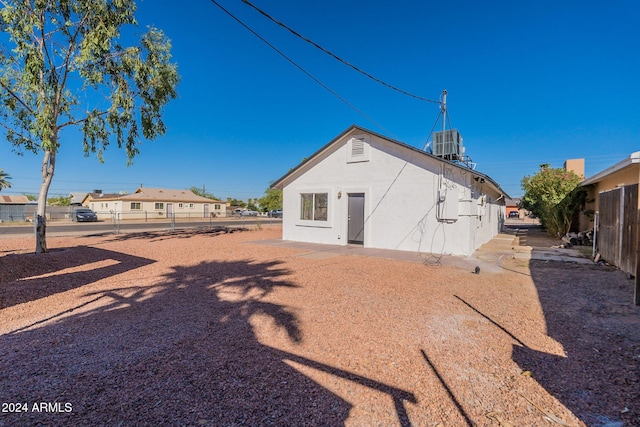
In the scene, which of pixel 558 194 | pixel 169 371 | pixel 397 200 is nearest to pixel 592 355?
pixel 169 371

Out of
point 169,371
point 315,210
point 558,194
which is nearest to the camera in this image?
point 169,371

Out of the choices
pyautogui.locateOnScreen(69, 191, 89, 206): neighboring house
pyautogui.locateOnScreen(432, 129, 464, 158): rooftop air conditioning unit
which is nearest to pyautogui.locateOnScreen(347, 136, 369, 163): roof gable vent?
pyautogui.locateOnScreen(432, 129, 464, 158): rooftop air conditioning unit

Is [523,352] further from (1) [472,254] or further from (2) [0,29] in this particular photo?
(2) [0,29]

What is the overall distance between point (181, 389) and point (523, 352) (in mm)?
3499

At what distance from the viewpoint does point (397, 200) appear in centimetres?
1157

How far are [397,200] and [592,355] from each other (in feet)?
27.9

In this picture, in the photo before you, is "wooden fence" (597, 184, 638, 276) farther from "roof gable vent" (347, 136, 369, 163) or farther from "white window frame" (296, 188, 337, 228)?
"white window frame" (296, 188, 337, 228)

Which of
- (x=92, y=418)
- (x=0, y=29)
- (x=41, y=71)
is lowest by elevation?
(x=92, y=418)

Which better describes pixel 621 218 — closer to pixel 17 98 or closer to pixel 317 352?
pixel 317 352

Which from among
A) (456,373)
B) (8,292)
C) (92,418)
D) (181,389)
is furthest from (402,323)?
(8,292)

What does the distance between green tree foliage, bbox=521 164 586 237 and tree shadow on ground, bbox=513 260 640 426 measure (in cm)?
1057

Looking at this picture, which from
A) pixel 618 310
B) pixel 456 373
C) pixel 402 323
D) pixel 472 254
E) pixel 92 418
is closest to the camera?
pixel 92 418

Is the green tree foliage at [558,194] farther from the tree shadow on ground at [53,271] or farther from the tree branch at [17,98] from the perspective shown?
the tree branch at [17,98]

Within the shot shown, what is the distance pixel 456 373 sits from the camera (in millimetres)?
2941
